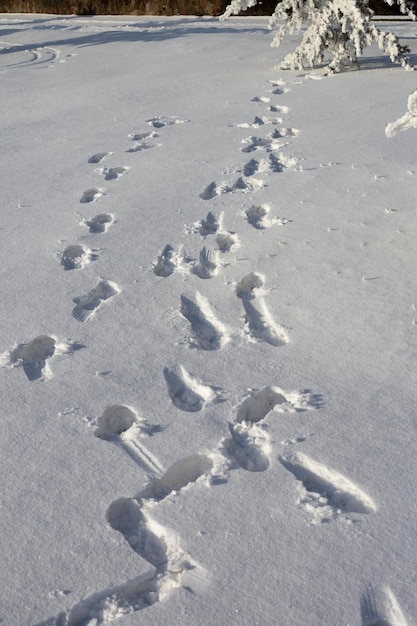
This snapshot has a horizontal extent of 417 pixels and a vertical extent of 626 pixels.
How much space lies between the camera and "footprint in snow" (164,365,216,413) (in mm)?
3188

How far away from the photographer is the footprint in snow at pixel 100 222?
194 inches

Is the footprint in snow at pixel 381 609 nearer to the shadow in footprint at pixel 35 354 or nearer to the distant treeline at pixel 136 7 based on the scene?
the shadow in footprint at pixel 35 354

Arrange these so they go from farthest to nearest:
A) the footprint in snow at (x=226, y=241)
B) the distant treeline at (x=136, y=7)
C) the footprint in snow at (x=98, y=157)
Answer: the distant treeline at (x=136, y=7), the footprint in snow at (x=98, y=157), the footprint in snow at (x=226, y=241)

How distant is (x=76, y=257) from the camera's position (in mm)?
4562

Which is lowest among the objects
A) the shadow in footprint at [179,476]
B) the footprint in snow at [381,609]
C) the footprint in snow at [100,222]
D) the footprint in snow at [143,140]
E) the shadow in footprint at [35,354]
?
the footprint in snow at [381,609]

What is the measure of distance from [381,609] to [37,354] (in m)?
2.10

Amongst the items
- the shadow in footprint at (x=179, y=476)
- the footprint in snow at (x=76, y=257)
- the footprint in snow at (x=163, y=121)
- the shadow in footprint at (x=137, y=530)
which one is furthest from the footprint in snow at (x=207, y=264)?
the footprint in snow at (x=163, y=121)

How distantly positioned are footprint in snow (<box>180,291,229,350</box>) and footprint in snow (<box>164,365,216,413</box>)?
0.85 feet

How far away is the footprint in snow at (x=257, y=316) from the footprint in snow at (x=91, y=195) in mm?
1809

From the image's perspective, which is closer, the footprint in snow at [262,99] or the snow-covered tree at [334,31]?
the footprint in snow at [262,99]

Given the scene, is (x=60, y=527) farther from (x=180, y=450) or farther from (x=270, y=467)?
(x=270, y=467)

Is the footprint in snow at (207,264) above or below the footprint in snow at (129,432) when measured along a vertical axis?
above

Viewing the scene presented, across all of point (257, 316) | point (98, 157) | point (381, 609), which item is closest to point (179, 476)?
point (381, 609)

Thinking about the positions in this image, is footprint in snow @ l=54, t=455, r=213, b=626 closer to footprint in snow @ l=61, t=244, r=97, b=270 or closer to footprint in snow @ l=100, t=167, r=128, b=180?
footprint in snow @ l=61, t=244, r=97, b=270
